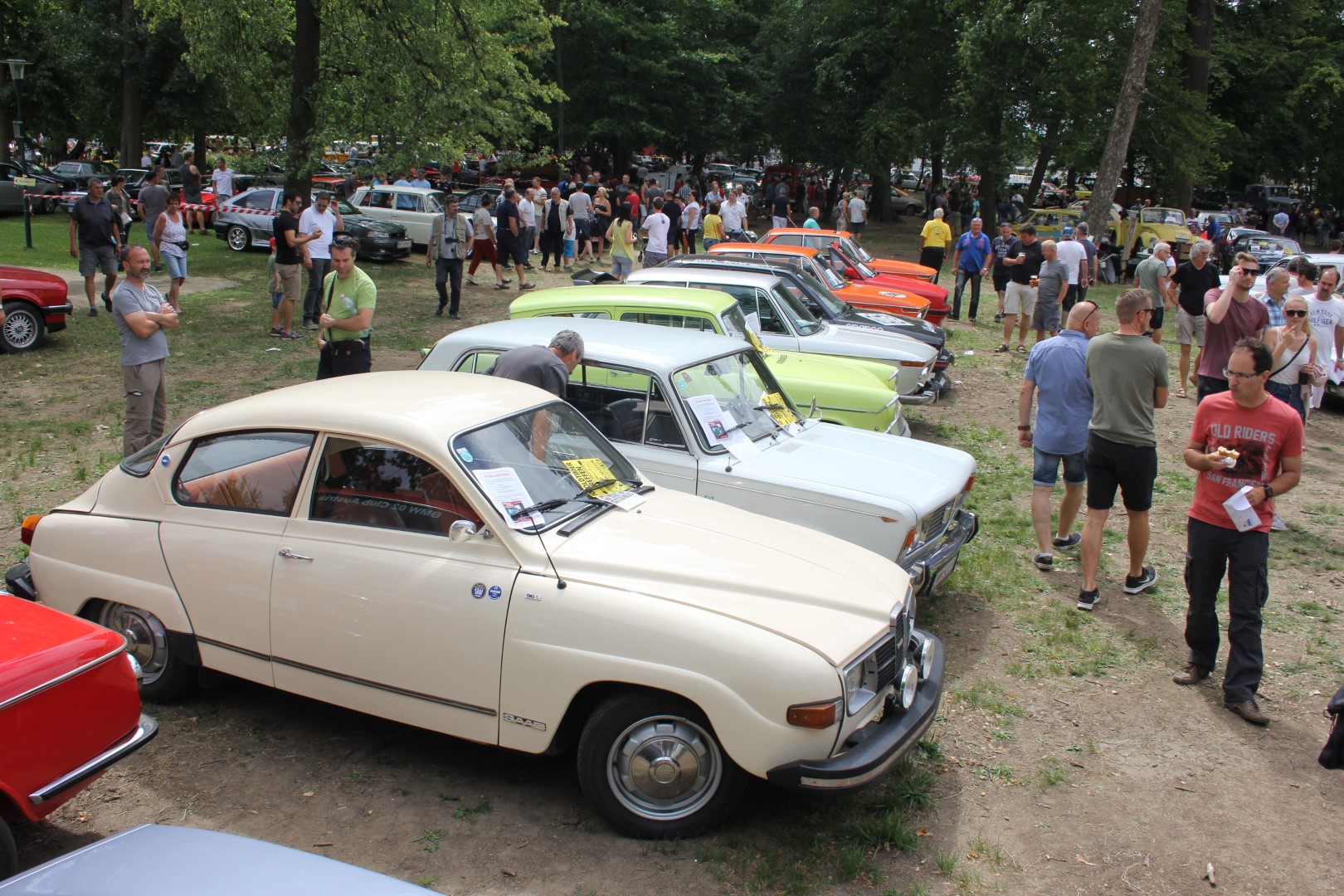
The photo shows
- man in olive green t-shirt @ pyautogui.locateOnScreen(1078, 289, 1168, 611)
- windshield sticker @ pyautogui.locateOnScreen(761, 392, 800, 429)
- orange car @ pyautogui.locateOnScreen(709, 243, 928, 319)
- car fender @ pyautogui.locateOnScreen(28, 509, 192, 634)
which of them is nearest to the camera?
car fender @ pyautogui.locateOnScreen(28, 509, 192, 634)

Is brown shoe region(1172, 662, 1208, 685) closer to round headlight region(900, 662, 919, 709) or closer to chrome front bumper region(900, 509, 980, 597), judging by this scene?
chrome front bumper region(900, 509, 980, 597)

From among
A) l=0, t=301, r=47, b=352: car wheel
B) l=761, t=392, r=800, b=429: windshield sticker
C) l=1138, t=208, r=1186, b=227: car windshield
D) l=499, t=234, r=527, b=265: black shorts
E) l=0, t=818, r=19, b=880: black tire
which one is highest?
l=1138, t=208, r=1186, b=227: car windshield

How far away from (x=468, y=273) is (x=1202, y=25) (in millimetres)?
23234

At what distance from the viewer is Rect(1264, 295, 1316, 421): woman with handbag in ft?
25.9

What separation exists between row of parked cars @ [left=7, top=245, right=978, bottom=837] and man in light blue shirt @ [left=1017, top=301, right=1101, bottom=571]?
1759 millimetres

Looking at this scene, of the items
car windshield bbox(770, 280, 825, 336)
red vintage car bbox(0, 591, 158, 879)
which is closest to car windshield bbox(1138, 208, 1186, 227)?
car windshield bbox(770, 280, 825, 336)

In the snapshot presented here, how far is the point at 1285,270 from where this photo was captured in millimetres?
9234

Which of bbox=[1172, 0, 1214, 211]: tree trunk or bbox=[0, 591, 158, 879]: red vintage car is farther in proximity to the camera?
bbox=[1172, 0, 1214, 211]: tree trunk

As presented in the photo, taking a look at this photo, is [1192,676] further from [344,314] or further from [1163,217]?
[1163,217]

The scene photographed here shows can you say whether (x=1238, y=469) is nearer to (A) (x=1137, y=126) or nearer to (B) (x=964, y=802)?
(B) (x=964, y=802)

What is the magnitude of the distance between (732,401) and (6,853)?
4.39m

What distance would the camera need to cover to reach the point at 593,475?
4746mm

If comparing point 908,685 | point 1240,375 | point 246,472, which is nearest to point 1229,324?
point 1240,375

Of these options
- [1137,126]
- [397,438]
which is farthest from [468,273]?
[1137,126]
